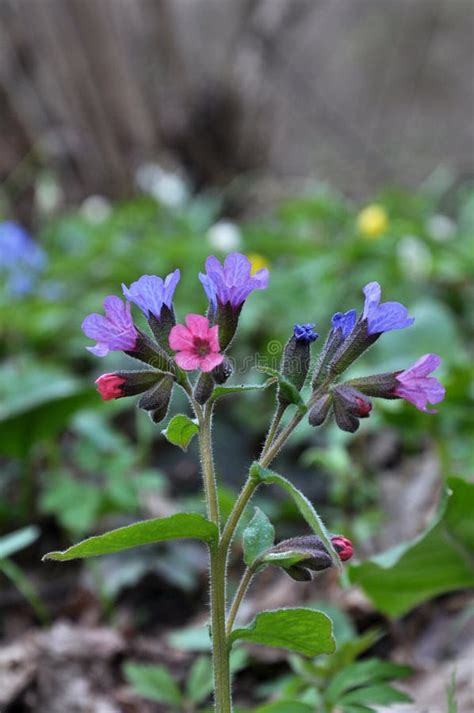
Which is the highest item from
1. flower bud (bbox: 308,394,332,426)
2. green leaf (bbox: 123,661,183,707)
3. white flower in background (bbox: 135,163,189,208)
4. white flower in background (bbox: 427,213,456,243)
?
white flower in background (bbox: 135,163,189,208)

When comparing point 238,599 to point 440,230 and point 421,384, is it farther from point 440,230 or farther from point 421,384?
point 440,230

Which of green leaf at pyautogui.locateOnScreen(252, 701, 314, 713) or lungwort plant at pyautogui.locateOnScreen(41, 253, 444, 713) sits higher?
lungwort plant at pyautogui.locateOnScreen(41, 253, 444, 713)

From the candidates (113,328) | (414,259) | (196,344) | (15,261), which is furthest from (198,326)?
(414,259)

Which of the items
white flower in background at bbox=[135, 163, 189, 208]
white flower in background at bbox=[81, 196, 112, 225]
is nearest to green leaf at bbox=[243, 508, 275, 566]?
white flower in background at bbox=[81, 196, 112, 225]

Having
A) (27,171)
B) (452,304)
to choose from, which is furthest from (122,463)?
(27,171)

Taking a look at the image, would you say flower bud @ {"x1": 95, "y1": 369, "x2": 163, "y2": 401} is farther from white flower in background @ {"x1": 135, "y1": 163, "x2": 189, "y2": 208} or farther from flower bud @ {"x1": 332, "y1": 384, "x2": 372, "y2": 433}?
white flower in background @ {"x1": 135, "y1": 163, "x2": 189, "y2": 208}

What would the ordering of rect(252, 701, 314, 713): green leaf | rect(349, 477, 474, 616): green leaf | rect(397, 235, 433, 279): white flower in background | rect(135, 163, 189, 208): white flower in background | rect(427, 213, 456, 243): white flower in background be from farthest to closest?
rect(135, 163, 189, 208): white flower in background
rect(427, 213, 456, 243): white flower in background
rect(397, 235, 433, 279): white flower in background
rect(349, 477, 474, 616): green leaf
rect(252, 701, 314, 713): green leaf

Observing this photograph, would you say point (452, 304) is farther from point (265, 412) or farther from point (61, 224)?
point (61, 224)
